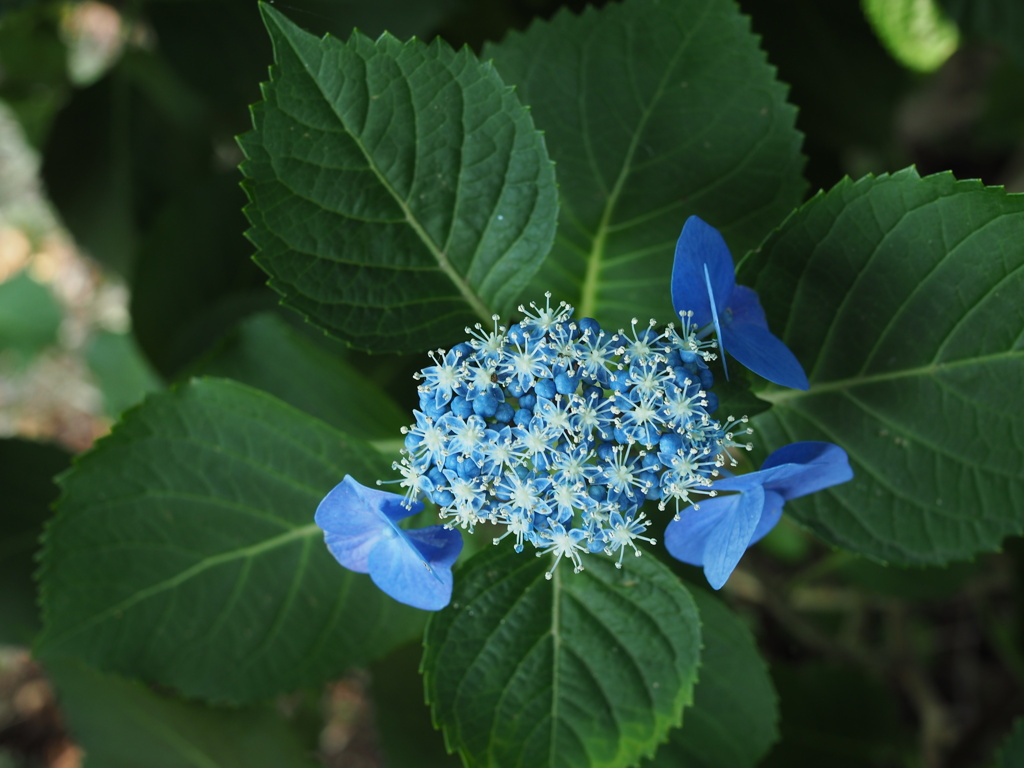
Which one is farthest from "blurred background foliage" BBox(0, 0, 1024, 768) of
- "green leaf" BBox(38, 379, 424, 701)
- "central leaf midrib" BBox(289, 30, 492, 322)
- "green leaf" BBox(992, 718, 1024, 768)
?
"central leaf midrib" BBox(289, 30, 492, 322)

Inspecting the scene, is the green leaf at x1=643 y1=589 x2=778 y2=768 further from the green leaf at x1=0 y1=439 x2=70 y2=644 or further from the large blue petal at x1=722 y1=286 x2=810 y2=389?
the green leaf at x1=0 y1=439 x2=70 y2=644

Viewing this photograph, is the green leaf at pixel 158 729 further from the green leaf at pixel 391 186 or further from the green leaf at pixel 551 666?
the green leaf at pixel 391 186

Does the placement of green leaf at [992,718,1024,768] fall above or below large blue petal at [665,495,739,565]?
below

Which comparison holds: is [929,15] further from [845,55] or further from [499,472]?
[499,472]

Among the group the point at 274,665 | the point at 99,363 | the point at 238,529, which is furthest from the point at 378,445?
the point at 99,363

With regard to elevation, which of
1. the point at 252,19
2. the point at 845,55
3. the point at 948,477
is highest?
the point at 252,19

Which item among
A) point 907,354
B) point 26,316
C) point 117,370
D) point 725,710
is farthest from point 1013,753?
point 26,316
